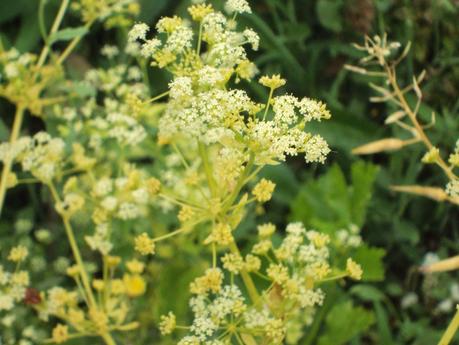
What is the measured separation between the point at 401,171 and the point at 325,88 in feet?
0.88

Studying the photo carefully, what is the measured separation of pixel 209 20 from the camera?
2.83 ft

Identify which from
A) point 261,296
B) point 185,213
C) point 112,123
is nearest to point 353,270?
point 261,296

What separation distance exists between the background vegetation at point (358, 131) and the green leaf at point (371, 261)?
16 cm

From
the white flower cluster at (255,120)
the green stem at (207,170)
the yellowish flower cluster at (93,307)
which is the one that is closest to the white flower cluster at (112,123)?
the yellowish flower cluster at (93,307)

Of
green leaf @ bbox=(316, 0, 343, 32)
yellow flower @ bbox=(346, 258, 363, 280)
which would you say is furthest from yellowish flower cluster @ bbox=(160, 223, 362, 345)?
green leaf @ bbox=(316, 0, 343, 32)

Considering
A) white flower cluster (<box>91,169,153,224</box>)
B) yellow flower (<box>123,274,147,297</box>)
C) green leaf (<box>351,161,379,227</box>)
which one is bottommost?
yellow flower (<box>123,274,147,297</box>)

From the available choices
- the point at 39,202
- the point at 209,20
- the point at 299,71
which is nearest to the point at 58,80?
the point at 39,202

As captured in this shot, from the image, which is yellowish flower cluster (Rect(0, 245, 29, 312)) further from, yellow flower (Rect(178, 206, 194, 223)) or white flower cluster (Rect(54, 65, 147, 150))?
yellow flower (Rect(178, 206, 194, 223))

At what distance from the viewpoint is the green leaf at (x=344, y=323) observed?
1270 millimetres

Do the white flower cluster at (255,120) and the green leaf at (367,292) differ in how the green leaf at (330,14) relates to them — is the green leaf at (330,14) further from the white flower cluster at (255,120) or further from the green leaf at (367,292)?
the white flower cluster at (255,120)

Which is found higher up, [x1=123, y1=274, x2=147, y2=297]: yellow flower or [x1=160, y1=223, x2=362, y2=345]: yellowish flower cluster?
[x1=123, y1=274, x2=147, y2=297]: yellow flower

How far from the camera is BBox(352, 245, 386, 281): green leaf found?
51.6 inches

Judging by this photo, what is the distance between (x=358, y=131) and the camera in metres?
1.70

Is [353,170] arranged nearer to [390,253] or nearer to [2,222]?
[390,253]
